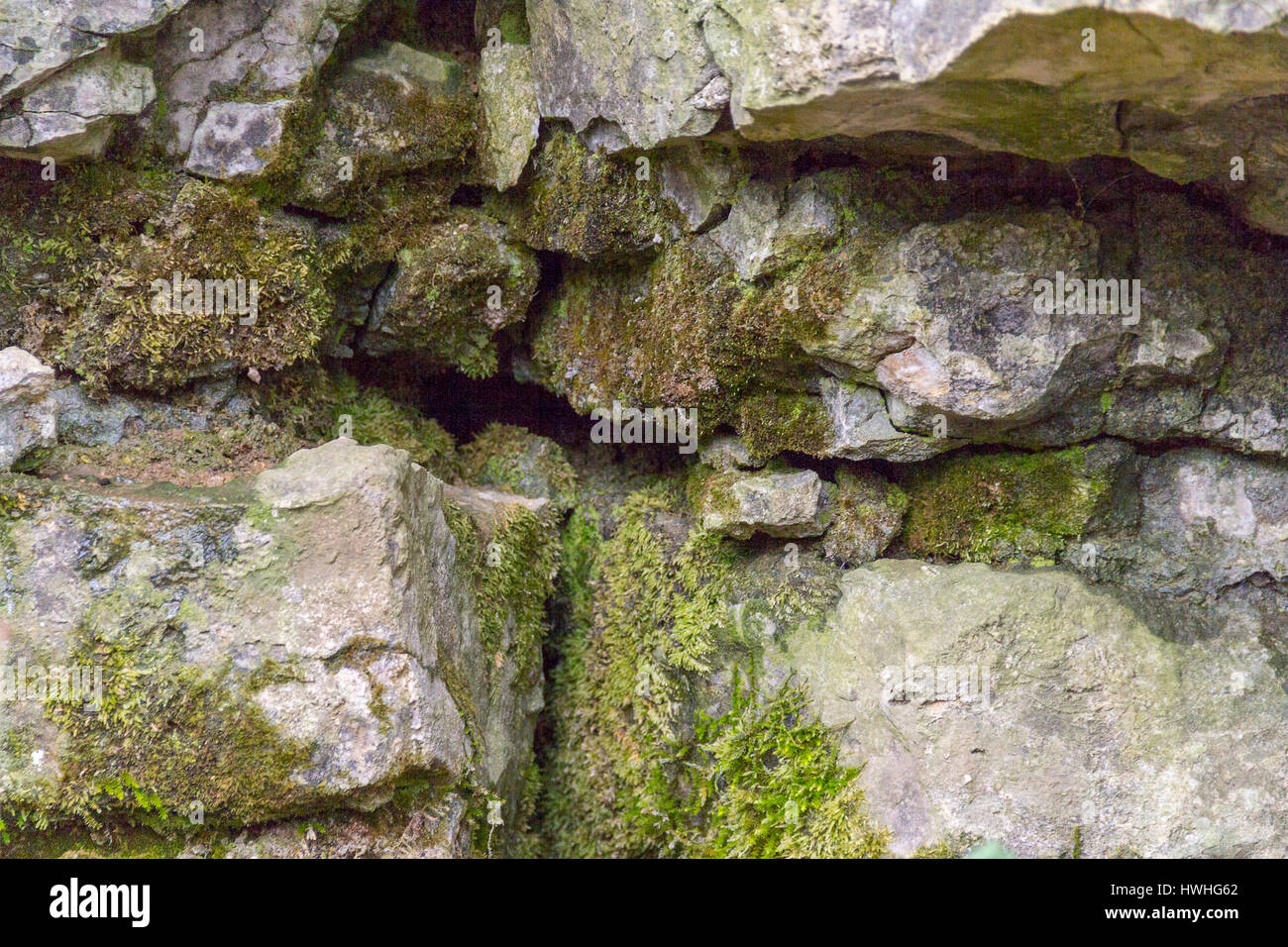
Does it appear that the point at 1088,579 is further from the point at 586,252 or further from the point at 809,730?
the point at 586,252

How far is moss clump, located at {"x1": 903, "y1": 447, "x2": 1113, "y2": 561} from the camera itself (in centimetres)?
487

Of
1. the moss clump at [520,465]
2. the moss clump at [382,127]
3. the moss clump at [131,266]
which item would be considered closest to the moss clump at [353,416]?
the moss clump at [520,465]

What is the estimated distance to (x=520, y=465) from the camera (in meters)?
6.13

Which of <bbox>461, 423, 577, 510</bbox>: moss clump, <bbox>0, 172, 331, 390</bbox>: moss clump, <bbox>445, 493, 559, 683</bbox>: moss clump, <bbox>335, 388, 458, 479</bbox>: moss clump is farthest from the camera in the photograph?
<bbox>461, 423, 577, 510</bbox>: moss clump

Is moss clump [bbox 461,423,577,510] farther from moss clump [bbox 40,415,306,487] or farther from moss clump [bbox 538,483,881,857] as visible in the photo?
moss clump [bbox 40,415,306,487]

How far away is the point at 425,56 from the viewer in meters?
5.32

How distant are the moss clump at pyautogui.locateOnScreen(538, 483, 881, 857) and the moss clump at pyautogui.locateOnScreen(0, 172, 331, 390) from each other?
247 centimetres

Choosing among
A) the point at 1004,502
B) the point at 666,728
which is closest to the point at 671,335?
the point at 1004,502

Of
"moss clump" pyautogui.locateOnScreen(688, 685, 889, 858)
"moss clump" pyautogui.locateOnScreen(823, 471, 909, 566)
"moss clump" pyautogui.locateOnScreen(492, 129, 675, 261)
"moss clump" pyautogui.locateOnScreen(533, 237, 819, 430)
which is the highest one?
"moss clump" pyautogui.locateOnScreen(492, 129, 675, 261)

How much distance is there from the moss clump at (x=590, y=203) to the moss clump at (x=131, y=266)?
1445 mm

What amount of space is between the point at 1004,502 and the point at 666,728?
7.31 feet

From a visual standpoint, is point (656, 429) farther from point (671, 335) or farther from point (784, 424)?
point (784, 424)

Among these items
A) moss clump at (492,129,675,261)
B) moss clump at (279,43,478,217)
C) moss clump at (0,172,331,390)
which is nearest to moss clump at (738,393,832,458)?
moss clump at (492,129,675,261)

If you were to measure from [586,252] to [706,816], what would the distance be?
317 centimetres
